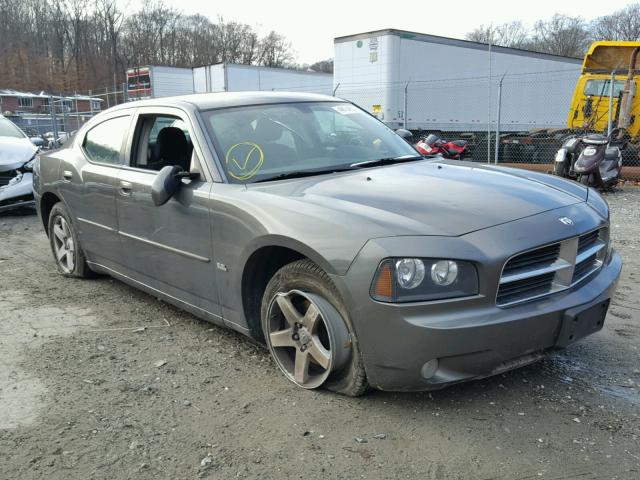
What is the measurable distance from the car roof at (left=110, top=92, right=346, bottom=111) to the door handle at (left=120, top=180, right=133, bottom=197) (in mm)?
608

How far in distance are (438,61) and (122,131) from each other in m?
14.4

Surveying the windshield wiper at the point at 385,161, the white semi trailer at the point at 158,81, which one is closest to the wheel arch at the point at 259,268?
the windshield wiper at the point at 385,161

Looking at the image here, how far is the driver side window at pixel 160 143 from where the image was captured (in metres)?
4.11

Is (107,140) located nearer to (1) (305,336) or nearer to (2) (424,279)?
(1) (305,336)

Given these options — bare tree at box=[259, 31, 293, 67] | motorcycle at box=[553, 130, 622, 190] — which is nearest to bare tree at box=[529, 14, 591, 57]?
bare tree at box=[259, 31, 293, 67]

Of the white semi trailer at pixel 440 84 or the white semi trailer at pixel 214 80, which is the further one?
the white semi trailer at pixel 214 80

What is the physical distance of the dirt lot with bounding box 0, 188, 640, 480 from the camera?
261cm

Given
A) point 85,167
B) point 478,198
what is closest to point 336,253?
point 478,198

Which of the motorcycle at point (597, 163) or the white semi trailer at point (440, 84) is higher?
the white semi trailer at point (440, 84)

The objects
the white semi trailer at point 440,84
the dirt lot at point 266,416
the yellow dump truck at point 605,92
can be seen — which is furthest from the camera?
the white semi trailer at point 440,84

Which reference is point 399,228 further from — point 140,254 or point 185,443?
point 140,254

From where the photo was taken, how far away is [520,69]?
1962 centimetres

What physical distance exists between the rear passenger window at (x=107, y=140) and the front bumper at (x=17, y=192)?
4.54m

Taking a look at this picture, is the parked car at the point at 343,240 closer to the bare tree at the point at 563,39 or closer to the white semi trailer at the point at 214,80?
the white semi trailer at the point at 214,80
